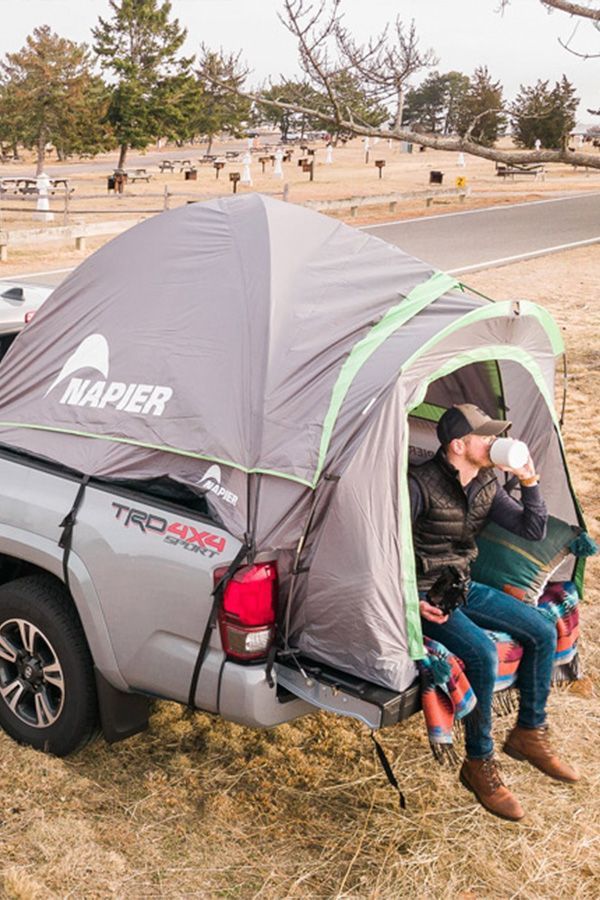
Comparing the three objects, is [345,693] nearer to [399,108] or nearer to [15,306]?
[15,306]

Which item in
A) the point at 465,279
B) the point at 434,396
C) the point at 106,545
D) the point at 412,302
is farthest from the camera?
the point at 465,279

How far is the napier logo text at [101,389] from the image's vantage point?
452 centimetres

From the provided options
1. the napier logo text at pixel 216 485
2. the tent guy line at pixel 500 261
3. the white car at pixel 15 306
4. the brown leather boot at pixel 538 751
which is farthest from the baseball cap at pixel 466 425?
the tent guy line at pixel 500 261

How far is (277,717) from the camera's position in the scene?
3982 millimetres

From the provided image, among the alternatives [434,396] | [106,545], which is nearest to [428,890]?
[106,545]

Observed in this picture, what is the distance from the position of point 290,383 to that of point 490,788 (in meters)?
1.80

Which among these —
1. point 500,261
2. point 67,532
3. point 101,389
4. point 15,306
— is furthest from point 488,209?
point 67,532

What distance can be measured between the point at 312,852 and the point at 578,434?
6524 millimetres

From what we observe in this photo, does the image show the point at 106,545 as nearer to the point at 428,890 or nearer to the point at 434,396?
the point at 428,890

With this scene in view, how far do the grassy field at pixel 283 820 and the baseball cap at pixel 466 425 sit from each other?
143 cm

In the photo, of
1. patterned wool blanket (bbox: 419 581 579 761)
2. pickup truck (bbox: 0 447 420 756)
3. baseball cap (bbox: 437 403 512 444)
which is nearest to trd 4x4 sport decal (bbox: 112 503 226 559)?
pickup truck (bbox: 0 447 420 756)

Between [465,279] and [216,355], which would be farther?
[465,279]

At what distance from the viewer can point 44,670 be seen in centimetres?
450

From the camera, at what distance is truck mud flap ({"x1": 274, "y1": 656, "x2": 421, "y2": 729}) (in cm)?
383
